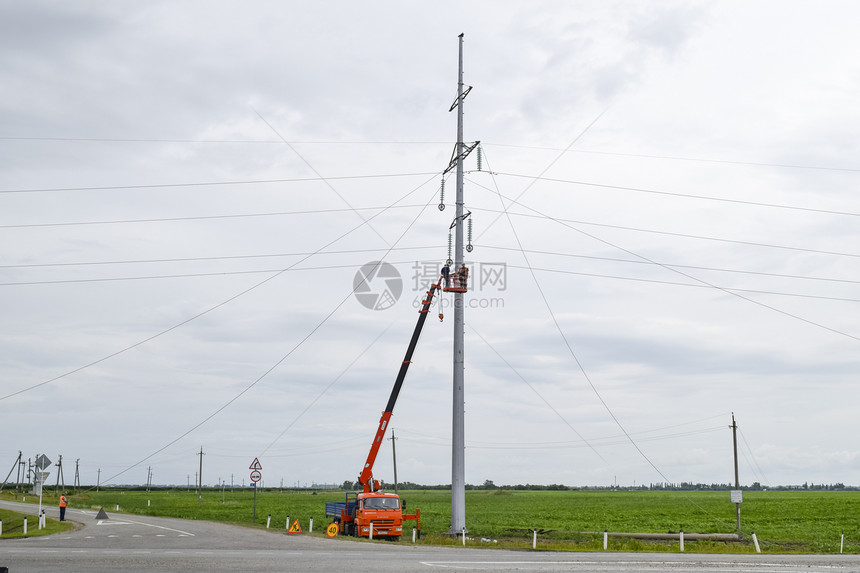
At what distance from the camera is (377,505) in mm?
35406

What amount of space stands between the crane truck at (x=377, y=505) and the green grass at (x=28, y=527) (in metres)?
13.7

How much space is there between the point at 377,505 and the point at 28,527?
20.1 metres

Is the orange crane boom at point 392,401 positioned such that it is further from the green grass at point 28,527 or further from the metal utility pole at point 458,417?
the green grass at point 28,527

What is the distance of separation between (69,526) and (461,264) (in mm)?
27039

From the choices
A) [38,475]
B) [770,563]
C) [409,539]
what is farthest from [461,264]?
[38,475]

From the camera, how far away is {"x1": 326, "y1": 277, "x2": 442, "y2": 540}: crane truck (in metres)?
35.0

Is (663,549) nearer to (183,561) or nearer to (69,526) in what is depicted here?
(183,561)

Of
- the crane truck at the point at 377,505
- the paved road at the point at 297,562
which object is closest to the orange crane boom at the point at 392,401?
the crane truck at the point at 377,505

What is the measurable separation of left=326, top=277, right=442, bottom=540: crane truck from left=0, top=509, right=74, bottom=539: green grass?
13.7 m

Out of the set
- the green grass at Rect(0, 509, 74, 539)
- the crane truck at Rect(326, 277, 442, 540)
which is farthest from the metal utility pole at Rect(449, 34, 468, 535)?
the green grass at Rect(0, 509, 74, 539)

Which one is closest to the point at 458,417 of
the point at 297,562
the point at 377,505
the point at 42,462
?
the point at 377,505

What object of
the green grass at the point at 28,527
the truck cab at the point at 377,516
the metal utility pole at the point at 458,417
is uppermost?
the metal utility pole at the point at 458,417

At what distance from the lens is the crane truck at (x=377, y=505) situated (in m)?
35.0

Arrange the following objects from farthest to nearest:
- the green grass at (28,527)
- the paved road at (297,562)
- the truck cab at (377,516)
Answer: the green grass at (28,527), the truck cab at (377,516), the paved road at (297,562)
